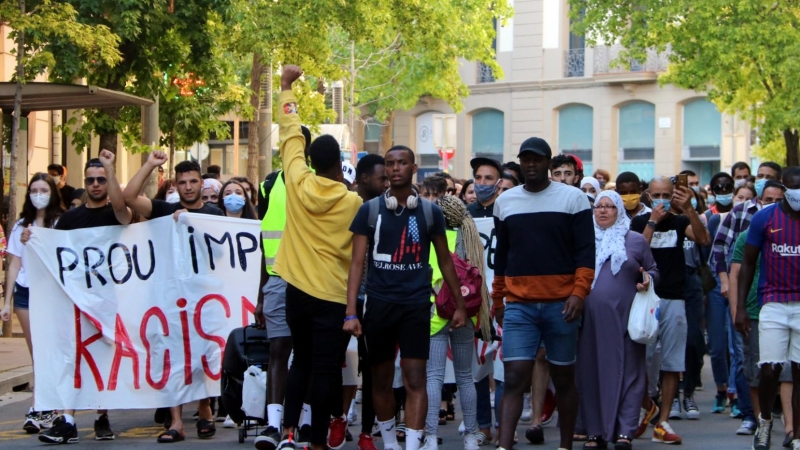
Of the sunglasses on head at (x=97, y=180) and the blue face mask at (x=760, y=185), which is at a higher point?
the blue face mask at (x=760, y=185)

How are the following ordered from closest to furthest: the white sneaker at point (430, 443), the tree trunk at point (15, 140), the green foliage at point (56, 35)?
the white sneaker at point (430, 443)
the tree trunk at point (15, 140)
the green foliage at point (56, 35)

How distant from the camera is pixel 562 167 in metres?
Answer: 10.6

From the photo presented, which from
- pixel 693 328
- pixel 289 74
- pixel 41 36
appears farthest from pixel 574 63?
→ pixel 289 74

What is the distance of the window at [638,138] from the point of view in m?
45.6

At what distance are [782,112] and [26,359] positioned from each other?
58.2ft

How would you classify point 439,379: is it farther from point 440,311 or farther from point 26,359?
point 26,359

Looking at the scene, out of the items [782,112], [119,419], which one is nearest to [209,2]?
[119,419]

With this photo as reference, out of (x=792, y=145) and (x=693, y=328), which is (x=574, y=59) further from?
(x=693, y=328)

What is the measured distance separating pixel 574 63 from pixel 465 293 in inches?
1557

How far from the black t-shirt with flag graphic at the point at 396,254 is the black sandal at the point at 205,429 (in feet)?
7.37

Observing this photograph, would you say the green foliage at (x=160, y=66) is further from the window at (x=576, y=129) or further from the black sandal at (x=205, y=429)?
the window at (x=576, y=129)

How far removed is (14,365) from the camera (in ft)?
45.1

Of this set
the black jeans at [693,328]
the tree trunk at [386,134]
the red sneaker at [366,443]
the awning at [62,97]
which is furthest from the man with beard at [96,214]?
the tree trunk at [386,134]

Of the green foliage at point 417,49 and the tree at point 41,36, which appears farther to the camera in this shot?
the green foliage at point 417,49
